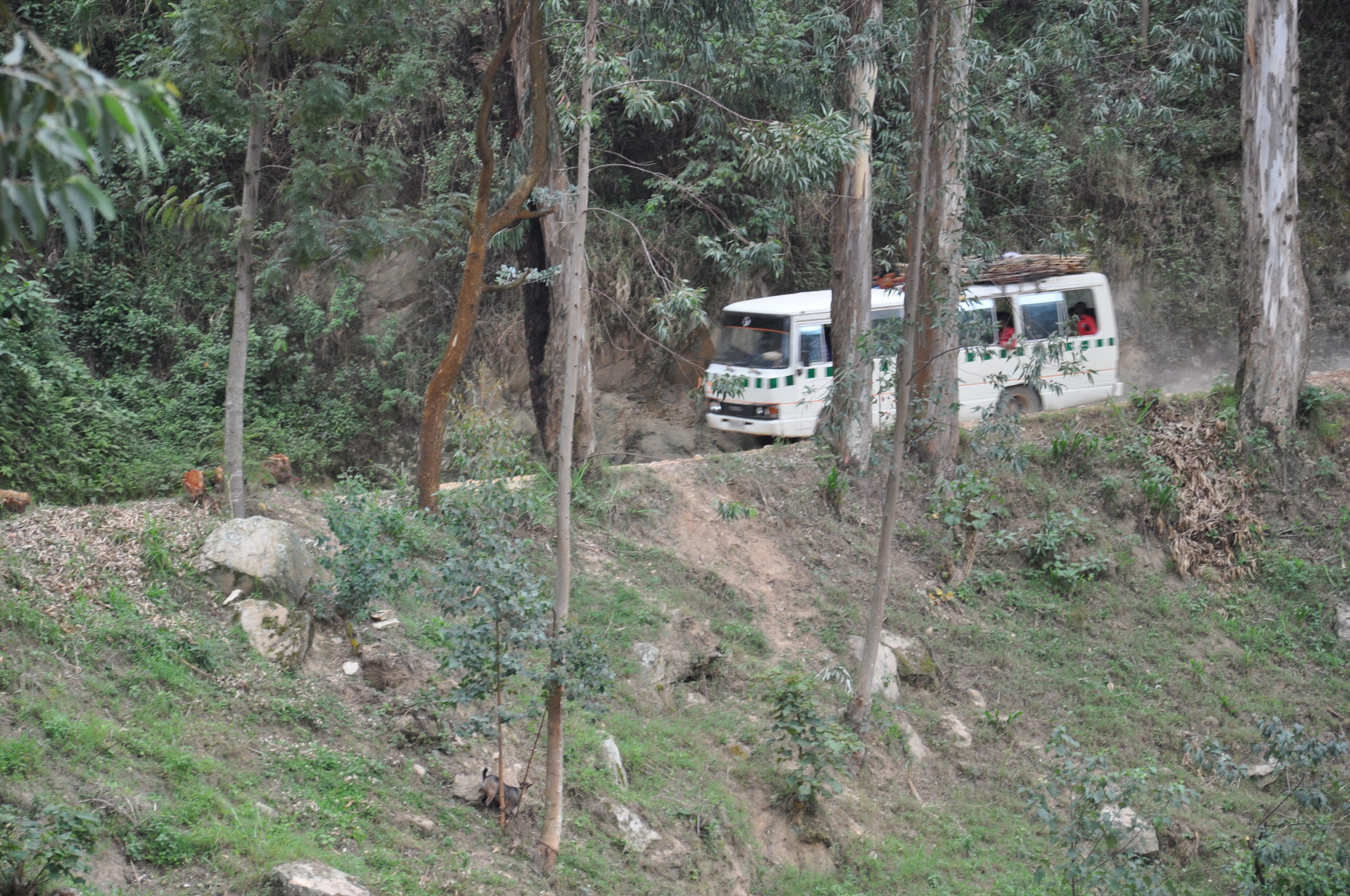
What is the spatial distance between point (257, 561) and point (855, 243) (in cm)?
821

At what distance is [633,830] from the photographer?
283 inches

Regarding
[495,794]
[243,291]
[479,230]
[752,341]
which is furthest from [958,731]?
[243,291]

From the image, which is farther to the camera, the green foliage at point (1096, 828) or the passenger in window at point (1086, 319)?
the passenger in window at point (1086, 319)

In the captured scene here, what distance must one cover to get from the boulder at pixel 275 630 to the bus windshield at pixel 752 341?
837cm

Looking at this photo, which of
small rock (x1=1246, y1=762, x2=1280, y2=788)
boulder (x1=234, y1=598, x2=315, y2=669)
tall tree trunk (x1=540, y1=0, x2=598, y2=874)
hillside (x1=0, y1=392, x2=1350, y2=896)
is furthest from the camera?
small rock (x1=1246, y1=762, x2=1280, y2=788)

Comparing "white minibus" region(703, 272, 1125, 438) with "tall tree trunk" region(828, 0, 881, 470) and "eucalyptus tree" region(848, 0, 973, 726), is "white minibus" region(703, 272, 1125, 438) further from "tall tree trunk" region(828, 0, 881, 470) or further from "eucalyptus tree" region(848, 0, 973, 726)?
"eucalyptus tree" region(848, 0, 973, 726)

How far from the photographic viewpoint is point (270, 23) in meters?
8.01

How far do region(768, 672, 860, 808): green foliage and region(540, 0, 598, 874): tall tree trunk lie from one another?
7.16ft

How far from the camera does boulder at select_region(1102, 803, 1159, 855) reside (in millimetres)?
6629

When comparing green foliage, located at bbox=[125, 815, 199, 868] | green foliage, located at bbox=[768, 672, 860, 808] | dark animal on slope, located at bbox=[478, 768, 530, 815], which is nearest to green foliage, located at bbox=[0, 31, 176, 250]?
green foliage, located at bbox=[125, 815, 199, 868]

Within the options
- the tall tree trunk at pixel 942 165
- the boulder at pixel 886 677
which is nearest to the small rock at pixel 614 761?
the boulder at pixel 886 677

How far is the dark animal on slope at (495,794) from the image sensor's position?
6672mm

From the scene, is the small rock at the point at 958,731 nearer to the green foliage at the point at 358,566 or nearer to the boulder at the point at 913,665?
the boulder at the point at 913,665

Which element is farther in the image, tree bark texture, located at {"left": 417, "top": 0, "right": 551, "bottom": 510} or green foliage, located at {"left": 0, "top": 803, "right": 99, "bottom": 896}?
tree bark texture, located at {"left": 417, "top": 0, "right": 551, "bottom": 510}
